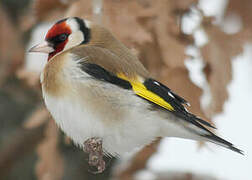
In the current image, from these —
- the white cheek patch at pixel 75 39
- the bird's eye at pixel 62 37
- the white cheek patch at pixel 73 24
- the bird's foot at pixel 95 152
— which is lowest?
the bird's foot at pixel 95 152

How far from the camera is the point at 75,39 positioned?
2.01m

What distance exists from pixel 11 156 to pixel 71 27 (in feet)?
7.49

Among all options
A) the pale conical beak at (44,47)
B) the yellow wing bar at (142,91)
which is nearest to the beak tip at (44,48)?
the pale conical beak at (44,47)

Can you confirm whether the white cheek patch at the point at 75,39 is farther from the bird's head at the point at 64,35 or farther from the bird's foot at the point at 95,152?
the bird's foot at the point at 95,152

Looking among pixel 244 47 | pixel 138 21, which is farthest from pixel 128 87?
pixel 244 47

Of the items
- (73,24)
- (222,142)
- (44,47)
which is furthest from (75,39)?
(222,142)

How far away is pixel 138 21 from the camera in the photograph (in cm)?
257

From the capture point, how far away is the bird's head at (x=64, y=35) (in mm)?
1891

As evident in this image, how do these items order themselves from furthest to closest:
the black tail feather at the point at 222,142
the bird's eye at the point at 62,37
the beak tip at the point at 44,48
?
the bird's eye at the point at 62,37 < the beak tip at the point at 44,48 < the black tail feather at the point at 222,142

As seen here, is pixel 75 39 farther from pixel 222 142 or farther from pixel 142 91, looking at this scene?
pixel 222 142

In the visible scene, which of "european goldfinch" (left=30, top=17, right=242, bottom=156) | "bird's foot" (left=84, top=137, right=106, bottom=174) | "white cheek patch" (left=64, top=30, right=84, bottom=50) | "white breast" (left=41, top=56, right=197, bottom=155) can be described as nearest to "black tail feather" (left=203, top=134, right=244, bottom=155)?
"european goldfinch" (left=30, top=17, right=242, bottom=156)

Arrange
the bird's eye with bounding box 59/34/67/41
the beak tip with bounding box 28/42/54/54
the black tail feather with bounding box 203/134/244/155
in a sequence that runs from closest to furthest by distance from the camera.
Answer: the black tail feather with bounding box 203/134/244/155
the beak tip with bounding box 28/42/54/54
the bird's eye with bounding box 59/34/67/41

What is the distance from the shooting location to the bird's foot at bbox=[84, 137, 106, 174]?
1.73m

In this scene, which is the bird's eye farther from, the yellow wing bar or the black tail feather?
the black tail feather
